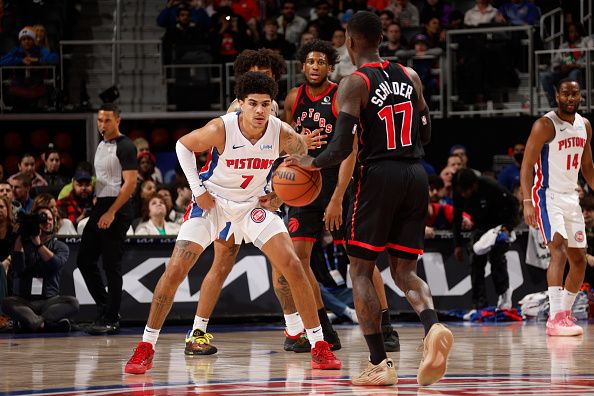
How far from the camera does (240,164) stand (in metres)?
8.12

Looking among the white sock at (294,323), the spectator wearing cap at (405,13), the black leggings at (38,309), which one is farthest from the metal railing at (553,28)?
the white sock at (294,323)

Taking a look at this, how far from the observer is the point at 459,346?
31.2 ft

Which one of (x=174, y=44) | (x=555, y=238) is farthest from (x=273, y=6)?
(x=555, y=238)

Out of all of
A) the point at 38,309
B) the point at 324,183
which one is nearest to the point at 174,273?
the point at 324,183

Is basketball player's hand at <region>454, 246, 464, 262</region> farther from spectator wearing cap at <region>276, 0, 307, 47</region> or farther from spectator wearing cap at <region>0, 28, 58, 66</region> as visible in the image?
spectator wearing cap at <region>0, 28, 58, 66</region>

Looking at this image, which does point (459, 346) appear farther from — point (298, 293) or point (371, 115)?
point (371, 115)

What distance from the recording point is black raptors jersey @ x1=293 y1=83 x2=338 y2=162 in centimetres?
934

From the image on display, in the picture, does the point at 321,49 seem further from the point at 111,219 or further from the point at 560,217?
the point at 111,219

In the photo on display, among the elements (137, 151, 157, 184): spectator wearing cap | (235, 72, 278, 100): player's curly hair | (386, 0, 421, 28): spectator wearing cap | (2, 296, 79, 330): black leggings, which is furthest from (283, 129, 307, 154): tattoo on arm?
(386, 0, 421, 28): spectator wearing cap

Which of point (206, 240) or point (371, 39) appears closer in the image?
point (371, 39)

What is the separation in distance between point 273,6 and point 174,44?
2532 mm

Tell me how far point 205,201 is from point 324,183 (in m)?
1.55

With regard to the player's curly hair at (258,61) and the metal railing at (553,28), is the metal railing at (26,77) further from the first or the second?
the player's curly hair at (258,61)

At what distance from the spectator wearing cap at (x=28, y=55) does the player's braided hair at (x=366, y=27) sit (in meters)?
11.3
